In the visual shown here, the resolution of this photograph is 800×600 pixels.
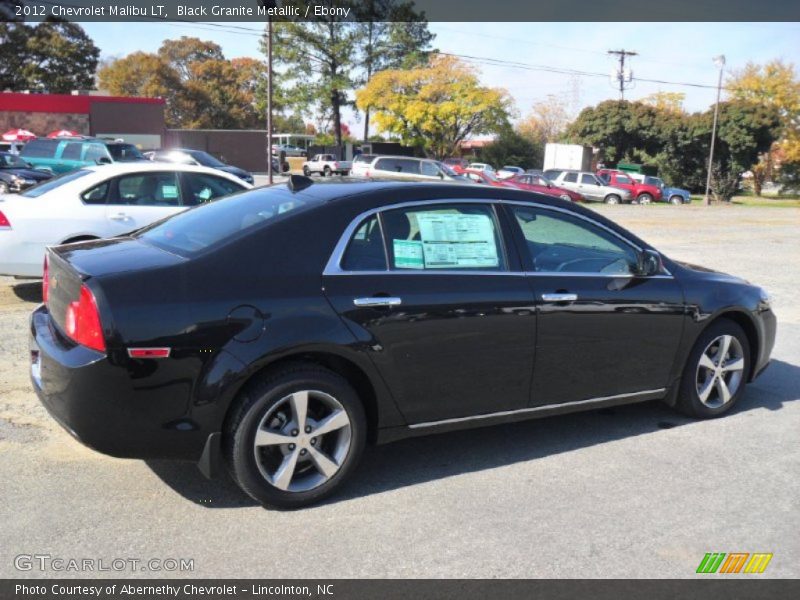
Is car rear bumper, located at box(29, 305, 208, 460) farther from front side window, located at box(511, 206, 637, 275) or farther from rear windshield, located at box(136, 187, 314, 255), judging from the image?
front side window, located at box(511, 206, 637, 275)

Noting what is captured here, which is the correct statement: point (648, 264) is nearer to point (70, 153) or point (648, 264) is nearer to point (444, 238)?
point (444, 238)

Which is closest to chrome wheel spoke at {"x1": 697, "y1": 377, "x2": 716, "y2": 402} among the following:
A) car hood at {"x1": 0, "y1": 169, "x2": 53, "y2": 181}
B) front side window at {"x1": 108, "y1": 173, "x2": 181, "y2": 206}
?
front side window at {"x1": 108, "y1": 173, "x2": 181, "y2": 206}

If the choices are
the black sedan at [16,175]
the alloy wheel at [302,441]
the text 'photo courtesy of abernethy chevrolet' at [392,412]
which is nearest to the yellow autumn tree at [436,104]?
the black sedan at [16,175]

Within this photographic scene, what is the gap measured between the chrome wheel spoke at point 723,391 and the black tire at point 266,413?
9.12 feet

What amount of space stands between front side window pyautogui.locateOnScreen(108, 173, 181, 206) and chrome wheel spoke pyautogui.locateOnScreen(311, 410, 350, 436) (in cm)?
524

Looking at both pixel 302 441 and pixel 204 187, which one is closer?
pixel 302 441

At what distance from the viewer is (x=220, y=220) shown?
166 inches

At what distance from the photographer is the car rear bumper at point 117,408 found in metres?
3.38

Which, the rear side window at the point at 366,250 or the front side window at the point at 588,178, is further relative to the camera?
the front side window at the point at 588,178

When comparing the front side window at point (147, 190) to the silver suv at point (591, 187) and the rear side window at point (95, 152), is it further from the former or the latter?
the silver suv at point (591, 187)

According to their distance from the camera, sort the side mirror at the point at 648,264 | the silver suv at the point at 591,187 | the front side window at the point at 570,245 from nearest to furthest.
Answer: the front side window at the point at 570,245 < the side mirror at the point at 648,264 < the silver suv at the point at 591,187

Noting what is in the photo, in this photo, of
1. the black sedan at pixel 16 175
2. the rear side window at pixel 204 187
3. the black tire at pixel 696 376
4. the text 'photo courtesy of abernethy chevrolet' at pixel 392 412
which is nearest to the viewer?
the text 'photo courtesy of abernethy chevrolet' at pixel 392 412

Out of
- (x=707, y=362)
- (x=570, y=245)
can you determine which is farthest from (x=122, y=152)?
(x=707, y=362)

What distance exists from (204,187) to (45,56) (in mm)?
65322
